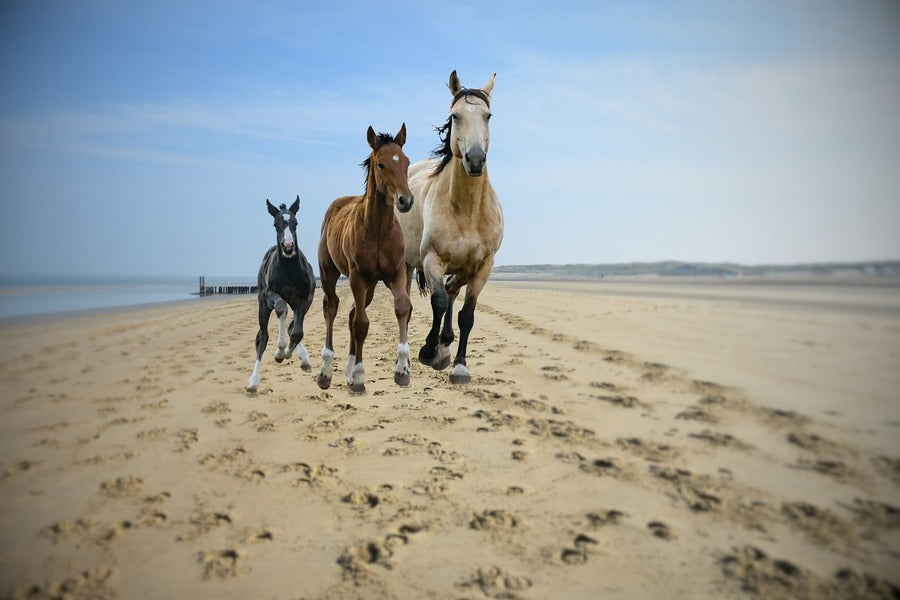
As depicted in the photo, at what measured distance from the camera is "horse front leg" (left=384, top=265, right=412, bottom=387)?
523cm

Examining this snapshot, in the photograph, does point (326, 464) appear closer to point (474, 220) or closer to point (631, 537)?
point (631, 537)

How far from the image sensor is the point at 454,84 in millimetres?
5777

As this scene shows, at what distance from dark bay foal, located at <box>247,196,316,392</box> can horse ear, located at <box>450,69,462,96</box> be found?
2.15m

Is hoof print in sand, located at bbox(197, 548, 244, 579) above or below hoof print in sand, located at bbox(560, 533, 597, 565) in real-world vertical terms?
below

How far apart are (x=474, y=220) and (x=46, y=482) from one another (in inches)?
171

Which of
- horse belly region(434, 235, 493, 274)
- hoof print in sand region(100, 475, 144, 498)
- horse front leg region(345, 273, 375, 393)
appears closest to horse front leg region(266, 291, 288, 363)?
horse front leg region(345, 273, 375, 393)

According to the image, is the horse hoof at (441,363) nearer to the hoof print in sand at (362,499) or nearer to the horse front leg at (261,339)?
the horse front leg at (261,339)

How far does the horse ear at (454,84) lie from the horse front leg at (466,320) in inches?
75.9

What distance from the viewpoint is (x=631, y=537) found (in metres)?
2.77

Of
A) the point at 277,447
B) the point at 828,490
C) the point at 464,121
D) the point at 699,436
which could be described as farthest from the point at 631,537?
the point at 464,121

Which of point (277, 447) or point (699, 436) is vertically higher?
point (699, 436)

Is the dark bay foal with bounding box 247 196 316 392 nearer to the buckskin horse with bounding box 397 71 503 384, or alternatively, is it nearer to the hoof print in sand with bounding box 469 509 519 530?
the buckskin horse with bounding box 397 71 503 384

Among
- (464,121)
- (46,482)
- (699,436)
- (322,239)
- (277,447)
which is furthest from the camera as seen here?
(322,239)

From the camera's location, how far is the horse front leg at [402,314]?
5234 mm
